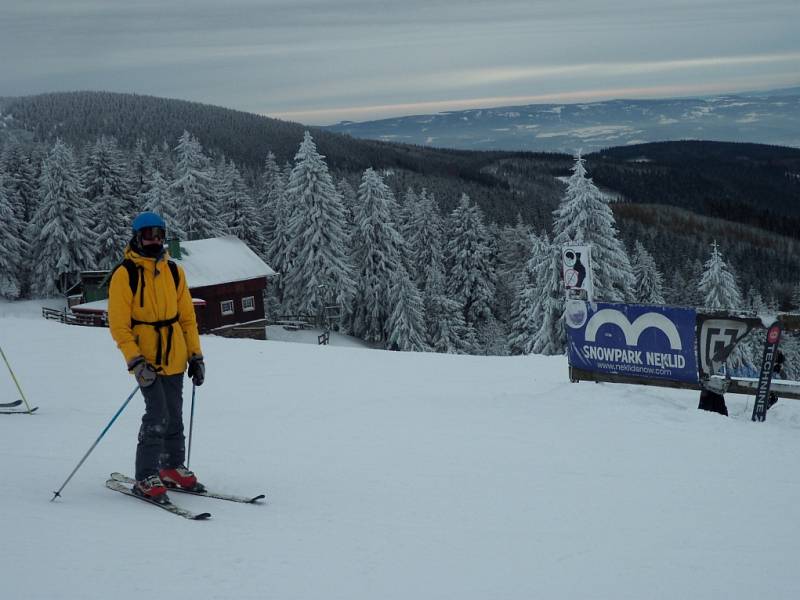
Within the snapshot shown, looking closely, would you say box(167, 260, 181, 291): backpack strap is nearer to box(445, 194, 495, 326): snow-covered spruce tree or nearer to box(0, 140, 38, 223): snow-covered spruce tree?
box(445, 194, 495, 326): snow-covered spruce tree

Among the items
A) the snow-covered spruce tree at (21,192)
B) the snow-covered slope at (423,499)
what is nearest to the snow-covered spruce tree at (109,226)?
the snow-covered spruce tree at (21,192)

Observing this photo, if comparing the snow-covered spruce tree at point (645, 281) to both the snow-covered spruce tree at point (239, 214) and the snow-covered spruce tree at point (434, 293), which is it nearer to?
the snow-covered spruce tree at point (434, 293)

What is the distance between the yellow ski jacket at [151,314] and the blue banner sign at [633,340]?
692cm

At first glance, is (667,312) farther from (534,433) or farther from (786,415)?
(534,433)

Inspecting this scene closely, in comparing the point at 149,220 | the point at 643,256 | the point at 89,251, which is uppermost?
the point at 149,220

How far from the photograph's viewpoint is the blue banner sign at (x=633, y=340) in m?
9.95

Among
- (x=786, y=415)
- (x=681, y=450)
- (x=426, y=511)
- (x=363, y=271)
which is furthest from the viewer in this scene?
(x=363, y=271)

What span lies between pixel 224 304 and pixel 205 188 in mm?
13175

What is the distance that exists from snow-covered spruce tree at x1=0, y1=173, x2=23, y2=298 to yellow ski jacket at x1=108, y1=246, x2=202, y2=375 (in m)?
46.7

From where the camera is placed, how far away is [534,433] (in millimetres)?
8609

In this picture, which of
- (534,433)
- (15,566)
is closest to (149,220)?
(15,566)

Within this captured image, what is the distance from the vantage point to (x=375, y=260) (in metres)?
46.1

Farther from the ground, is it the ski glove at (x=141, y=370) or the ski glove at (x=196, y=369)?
the ski glove at (x=141, y=370)

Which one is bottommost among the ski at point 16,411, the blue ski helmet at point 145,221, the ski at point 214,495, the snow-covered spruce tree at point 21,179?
the ski at point 16,411
